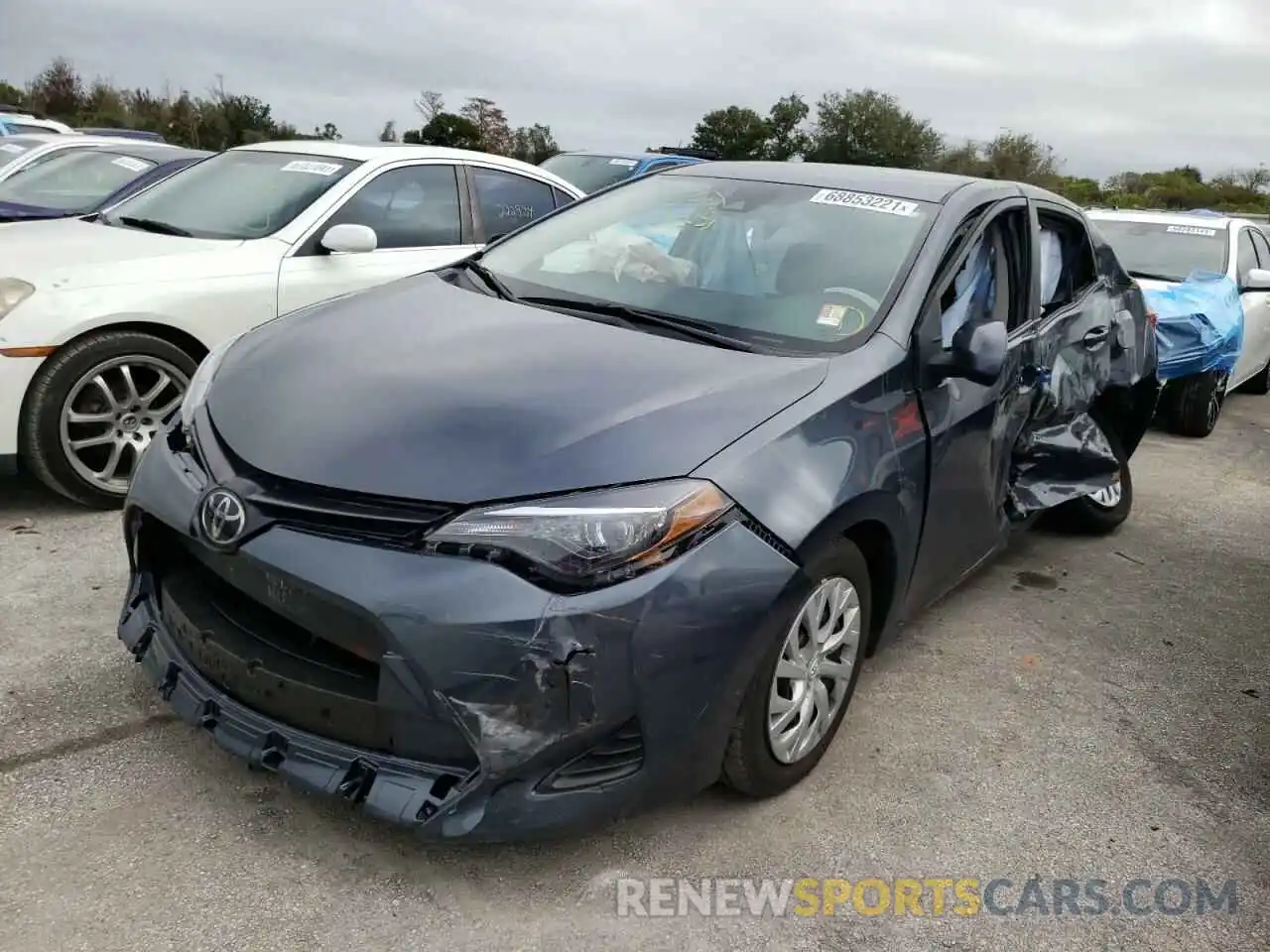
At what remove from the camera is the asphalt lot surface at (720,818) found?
2260mm

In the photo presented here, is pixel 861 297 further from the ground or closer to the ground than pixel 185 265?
further from the ground

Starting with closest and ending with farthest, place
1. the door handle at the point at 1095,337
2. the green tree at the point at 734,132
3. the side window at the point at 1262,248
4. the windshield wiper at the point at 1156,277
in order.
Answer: the door handle at the point at 1095,337
the windshield wiper at the point at 1156,277
the side window at the point at 1262,248
the green tree at the point at 734,132

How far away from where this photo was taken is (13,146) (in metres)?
9.84

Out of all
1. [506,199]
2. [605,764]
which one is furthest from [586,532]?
[506,199]

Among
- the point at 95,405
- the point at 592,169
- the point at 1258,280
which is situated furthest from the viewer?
the point at 592,169

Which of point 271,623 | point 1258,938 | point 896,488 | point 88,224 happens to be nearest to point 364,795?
point 271,623

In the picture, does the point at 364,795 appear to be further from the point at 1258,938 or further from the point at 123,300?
the point at 123,300

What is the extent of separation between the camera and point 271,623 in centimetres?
237

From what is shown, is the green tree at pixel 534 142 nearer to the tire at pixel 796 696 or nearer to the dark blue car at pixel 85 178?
the dark blue car at pixel 85 178

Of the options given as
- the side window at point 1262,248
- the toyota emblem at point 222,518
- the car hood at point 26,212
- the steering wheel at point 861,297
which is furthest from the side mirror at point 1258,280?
the car hood at point 26,212

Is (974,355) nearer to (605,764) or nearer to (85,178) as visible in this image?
(605,764)

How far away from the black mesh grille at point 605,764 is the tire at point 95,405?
2528 mm

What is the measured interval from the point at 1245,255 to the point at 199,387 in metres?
8.39

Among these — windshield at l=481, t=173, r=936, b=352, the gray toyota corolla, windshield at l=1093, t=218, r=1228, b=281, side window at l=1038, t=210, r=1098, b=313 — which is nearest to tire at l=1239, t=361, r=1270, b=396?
windshield at l=1093, t=218, r=1228, b=281
